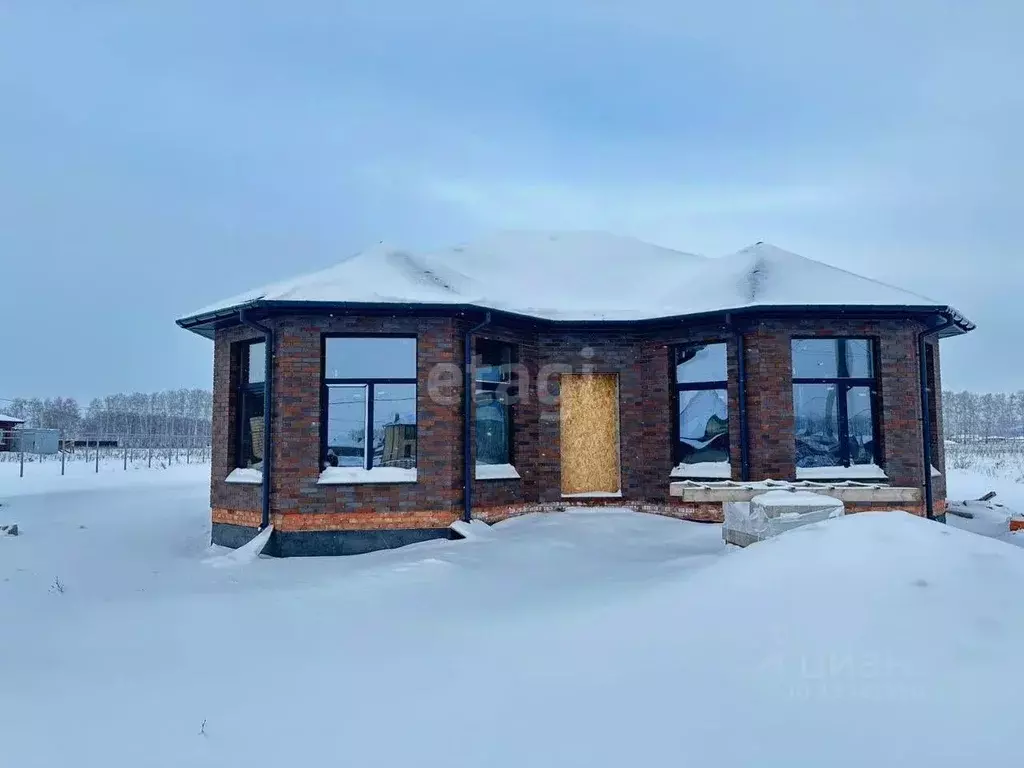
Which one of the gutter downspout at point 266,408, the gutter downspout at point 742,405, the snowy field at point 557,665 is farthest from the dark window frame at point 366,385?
the gutter downspout at point 742,405

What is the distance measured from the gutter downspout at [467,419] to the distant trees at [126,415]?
1870 inches

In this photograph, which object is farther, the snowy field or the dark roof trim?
the dark roof trim

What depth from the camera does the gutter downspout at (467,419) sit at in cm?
934

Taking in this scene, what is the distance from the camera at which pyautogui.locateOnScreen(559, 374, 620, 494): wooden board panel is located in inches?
430

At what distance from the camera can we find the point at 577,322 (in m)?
10.5

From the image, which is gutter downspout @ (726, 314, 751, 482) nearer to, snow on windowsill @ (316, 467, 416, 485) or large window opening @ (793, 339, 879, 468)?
large window opening @ (793, 339, 879, 468)

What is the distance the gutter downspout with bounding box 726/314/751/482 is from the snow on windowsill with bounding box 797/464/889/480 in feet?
2.63

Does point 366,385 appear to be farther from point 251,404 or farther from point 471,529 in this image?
point 471,529

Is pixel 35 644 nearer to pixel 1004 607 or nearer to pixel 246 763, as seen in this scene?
pixel 246 763

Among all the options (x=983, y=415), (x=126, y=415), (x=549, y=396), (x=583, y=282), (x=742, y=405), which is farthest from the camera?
(x=983, y=415)
